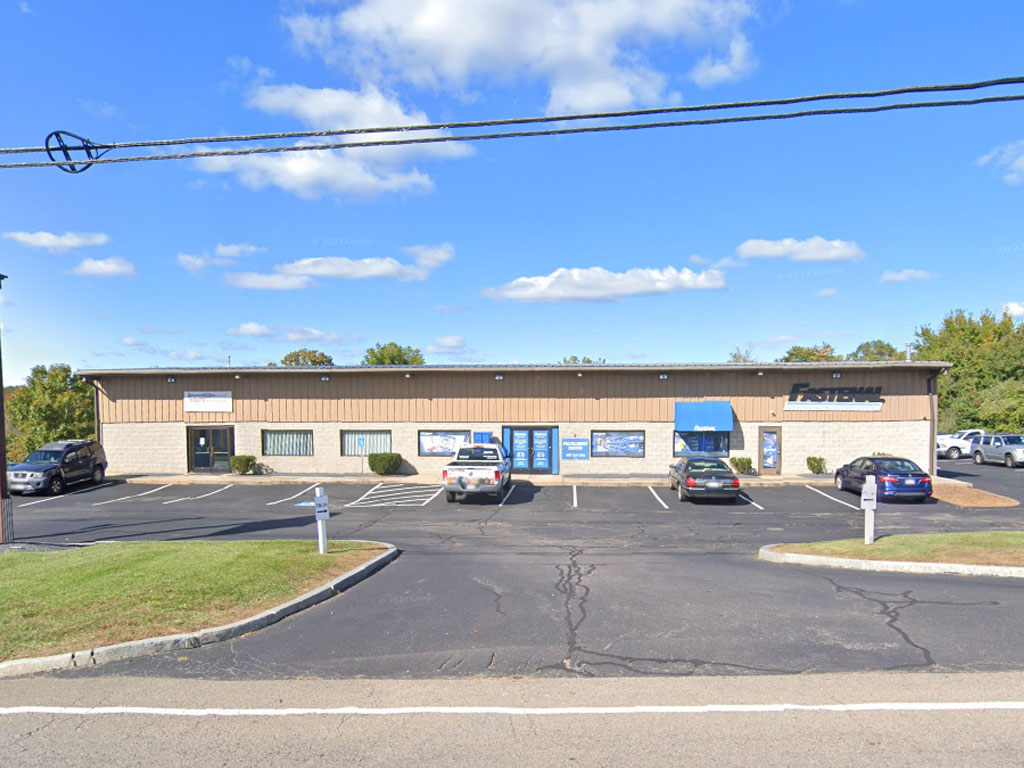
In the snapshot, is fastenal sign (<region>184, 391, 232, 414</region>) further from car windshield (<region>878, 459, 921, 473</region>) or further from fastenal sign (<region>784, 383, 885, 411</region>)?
car windshield (<region>878, 459, 921, 473</region>)

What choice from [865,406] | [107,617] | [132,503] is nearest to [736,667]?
[107,617]

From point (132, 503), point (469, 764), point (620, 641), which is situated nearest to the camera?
point (469, 764)

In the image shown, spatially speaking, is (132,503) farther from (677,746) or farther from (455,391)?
(677,746)

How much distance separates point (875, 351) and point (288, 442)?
85.5 metres

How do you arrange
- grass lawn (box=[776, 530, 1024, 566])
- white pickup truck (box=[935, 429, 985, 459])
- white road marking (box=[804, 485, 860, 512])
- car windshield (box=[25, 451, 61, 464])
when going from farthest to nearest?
white pickup truck (box=[935, 429, 985, 459]), car windshield (box=[25, 451, 61, 464]), white road marking (box=[804, 485, 860, 512]), grass lawn (box=[776, 530, 1024, 566])

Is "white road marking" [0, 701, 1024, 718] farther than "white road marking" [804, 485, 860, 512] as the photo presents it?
No

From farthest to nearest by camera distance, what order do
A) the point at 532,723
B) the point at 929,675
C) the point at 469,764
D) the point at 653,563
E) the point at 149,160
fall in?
1. the point at 653,563
2. the point at 149,160
3. the point at 929,675
4. the point at 532,723
5. the point at 469,764

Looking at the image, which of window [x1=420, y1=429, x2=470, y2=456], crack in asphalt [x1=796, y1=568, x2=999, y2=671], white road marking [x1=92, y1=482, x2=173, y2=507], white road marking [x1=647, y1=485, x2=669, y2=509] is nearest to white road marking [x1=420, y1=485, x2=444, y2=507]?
window [x1=420, y1=429, x2=470, y2=456]

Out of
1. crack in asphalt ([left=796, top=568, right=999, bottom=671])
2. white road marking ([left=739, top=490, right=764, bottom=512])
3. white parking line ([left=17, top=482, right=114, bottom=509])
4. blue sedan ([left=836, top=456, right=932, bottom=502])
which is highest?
crack in asphalt ([left=796, top=568, right=999, bottom=671])

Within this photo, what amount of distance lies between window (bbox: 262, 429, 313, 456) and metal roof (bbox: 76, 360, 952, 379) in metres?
2.65

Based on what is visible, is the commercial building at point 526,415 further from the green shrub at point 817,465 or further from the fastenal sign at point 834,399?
the green shrub at point 817,465

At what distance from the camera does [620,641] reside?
7168mm

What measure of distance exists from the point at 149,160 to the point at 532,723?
8568 millimetres

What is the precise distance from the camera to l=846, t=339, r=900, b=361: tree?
290ft
